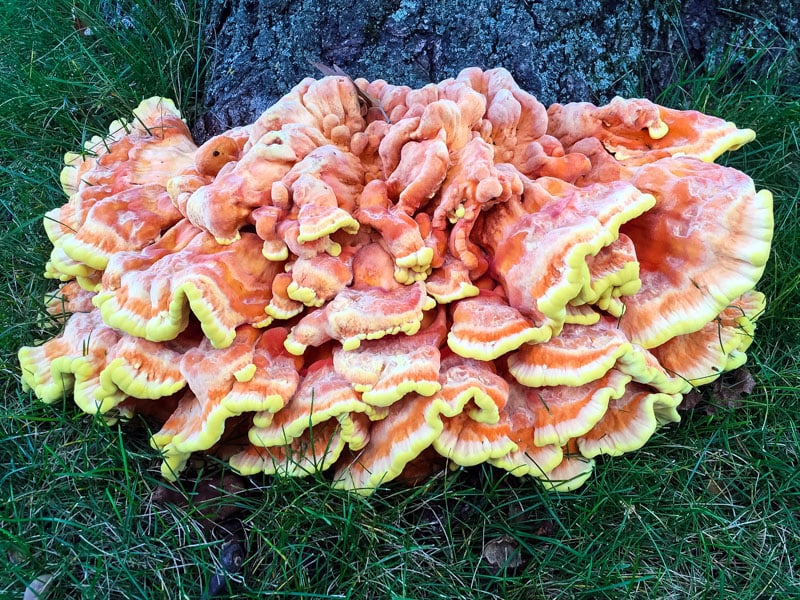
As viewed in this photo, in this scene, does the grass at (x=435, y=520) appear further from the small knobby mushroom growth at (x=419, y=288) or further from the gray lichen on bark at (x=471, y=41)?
the gray lichen on bark at (x=471, y=41)

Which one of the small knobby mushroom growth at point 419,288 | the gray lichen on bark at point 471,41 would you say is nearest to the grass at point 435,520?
the small knobby mushroom growth at point 419,288

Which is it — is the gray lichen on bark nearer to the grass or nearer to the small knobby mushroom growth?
the small knobby mushroom growth

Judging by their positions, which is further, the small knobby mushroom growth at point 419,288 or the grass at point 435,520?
the grass at point 435,520

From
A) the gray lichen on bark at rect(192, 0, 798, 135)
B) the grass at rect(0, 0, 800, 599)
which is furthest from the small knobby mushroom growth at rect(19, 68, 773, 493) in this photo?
the gray lichen on bark at rect(192, 0, 798, 135)

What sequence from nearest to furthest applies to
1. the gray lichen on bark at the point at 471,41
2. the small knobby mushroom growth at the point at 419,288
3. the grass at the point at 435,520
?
the small knobby mushroom growth at the point at 419,288 < the grass at the point at 435,520 < the gray lichen on bark at the point at 471,41

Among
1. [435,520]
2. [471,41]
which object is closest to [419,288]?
[435,520]

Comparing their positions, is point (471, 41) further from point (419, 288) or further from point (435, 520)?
point (435, 520)
